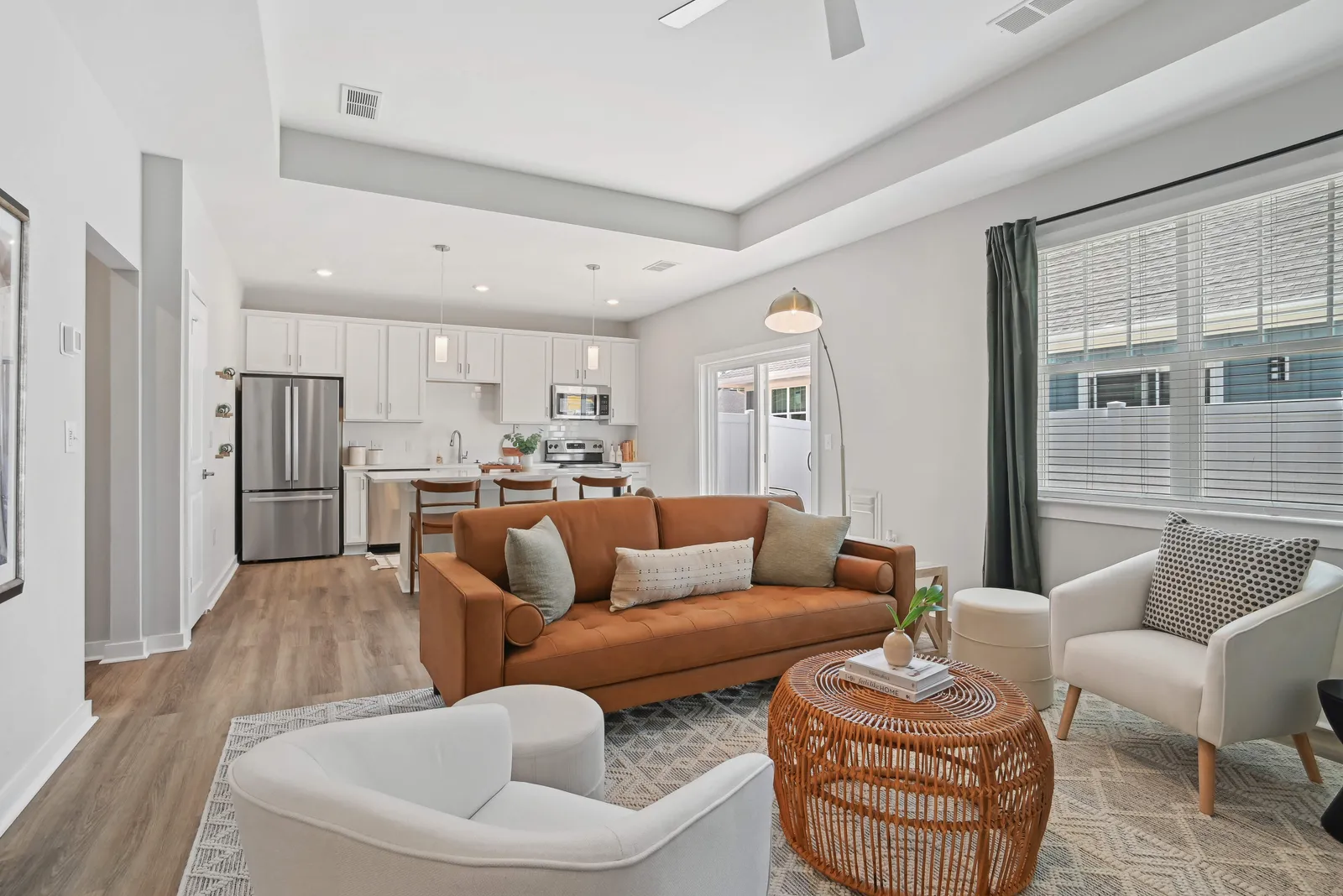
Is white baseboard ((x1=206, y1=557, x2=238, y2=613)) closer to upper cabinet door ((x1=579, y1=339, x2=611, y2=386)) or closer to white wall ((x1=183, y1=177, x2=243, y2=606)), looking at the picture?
white wall ((x1=183, y1=177, x2=243, y2=606))

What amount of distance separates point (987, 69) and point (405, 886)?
377cm

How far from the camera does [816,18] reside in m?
2.85

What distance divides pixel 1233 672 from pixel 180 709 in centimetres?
382

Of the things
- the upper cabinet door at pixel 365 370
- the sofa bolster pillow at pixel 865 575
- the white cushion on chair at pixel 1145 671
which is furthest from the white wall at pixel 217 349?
the white cushion on chair at pixel 1145 671

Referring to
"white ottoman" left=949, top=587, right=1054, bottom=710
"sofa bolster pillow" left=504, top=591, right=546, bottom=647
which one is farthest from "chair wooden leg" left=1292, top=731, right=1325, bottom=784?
"sofa bolster pillow" left=504, top=591, right=546, bottom=647

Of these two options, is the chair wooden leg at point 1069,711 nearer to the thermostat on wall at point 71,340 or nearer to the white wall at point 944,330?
the white wall at point 944,330

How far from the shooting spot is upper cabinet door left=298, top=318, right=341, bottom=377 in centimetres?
662

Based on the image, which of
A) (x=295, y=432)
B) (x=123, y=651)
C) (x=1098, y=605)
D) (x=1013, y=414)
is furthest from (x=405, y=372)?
(x=1098, y=605)

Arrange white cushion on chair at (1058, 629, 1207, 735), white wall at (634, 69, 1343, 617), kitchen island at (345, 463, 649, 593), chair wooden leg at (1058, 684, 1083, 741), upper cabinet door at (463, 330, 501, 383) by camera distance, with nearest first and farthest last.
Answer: white cushion on chair at (1058, 629, 1207, 735) → chair wooden leg at (1058, 684, 1083, 741) → white wall at (634, 69, 1343, 617) → kitchen island at (345, 463, 649, 593) → upper cabinet door at (463, 330, 501, 383)

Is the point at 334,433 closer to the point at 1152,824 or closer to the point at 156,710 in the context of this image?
the point at 156,710

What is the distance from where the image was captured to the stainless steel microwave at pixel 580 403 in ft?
25.7

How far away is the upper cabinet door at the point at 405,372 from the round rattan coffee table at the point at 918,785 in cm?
605

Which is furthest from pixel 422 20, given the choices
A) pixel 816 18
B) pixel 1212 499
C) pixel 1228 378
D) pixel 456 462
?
pixel 456 462

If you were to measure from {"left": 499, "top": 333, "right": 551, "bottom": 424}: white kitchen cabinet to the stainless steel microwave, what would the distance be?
0.31 ft
